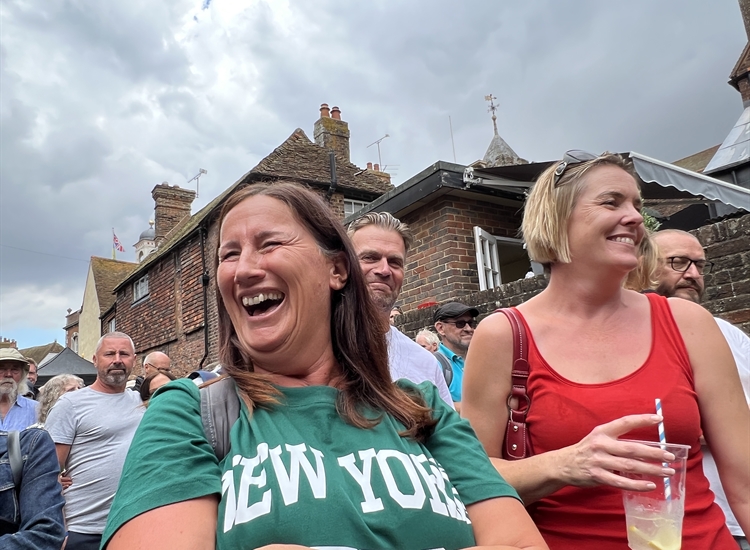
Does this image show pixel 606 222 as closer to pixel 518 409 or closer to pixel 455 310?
pixel 518 409

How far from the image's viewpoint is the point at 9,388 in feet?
19.2

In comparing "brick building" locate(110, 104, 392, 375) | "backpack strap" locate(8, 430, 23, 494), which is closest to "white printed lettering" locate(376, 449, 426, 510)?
"backpack strap" locate(8, 430, 23, 494)

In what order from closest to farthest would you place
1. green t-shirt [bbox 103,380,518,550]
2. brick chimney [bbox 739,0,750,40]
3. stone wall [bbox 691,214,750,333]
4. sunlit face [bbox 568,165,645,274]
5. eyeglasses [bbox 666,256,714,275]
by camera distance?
green t-shirt [bbox 103,380,518,550] → sunlit face [bbox 568,165,645,274] → eyeglasses [bbox 666,256,714,275] → stone wall [bbox 691,214,750,333] → brick chimney [bbox 739,0,750,40]

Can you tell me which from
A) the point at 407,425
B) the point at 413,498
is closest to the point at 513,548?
the point at 413,498

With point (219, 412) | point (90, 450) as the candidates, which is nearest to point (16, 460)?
point (219, 412)

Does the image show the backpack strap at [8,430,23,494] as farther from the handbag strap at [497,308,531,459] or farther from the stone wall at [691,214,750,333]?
the stone wall at [691,214,750,333]

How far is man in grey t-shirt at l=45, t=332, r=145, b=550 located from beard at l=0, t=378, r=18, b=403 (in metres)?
1.68

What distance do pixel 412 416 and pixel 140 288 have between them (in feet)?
65.6

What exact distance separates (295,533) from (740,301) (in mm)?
4477

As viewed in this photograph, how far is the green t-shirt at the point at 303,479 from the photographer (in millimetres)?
1094

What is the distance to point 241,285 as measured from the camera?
1.54 m

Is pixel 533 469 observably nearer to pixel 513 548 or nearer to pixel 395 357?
pixel 513 548

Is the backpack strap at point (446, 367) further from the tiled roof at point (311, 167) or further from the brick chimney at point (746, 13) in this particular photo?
the brick chimney at point (746, 13)

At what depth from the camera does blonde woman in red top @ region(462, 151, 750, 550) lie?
1595 mm
